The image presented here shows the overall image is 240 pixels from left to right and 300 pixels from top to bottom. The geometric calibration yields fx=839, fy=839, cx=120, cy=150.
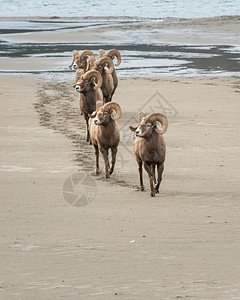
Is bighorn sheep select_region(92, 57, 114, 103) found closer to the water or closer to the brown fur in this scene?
the brown fur

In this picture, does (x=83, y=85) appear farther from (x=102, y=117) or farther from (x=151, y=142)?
(x=151, y=142)

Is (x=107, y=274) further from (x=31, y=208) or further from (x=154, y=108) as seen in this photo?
(x=154, y=108)

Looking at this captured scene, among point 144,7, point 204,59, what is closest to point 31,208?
point 204,59

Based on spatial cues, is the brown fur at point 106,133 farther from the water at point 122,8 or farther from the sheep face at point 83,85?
the water at point 122,8

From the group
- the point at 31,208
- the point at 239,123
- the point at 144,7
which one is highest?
the point at 31,208

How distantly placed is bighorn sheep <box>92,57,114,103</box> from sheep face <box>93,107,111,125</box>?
21.3 feet

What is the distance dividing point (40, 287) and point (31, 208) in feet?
11.5

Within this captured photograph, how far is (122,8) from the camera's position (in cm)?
8544

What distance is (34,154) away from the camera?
661 inches

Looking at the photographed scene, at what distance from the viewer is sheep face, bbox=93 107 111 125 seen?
1475cm

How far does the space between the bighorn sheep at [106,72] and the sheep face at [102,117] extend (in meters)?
6.49

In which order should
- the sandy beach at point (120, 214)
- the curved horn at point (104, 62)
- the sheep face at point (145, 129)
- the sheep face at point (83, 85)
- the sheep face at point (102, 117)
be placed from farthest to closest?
the curved horn at point (104, 62) → the sheep face at point (83, 85) → the sheep face at point (102, 117) → the sheep face at point (145, 129) → the sandy beach at point (120, 214)

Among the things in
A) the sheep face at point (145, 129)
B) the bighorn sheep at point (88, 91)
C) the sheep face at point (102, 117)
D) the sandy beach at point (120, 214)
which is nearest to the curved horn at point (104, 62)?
the sandy beach at point (120, 214)

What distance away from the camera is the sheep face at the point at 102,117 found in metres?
14.8
